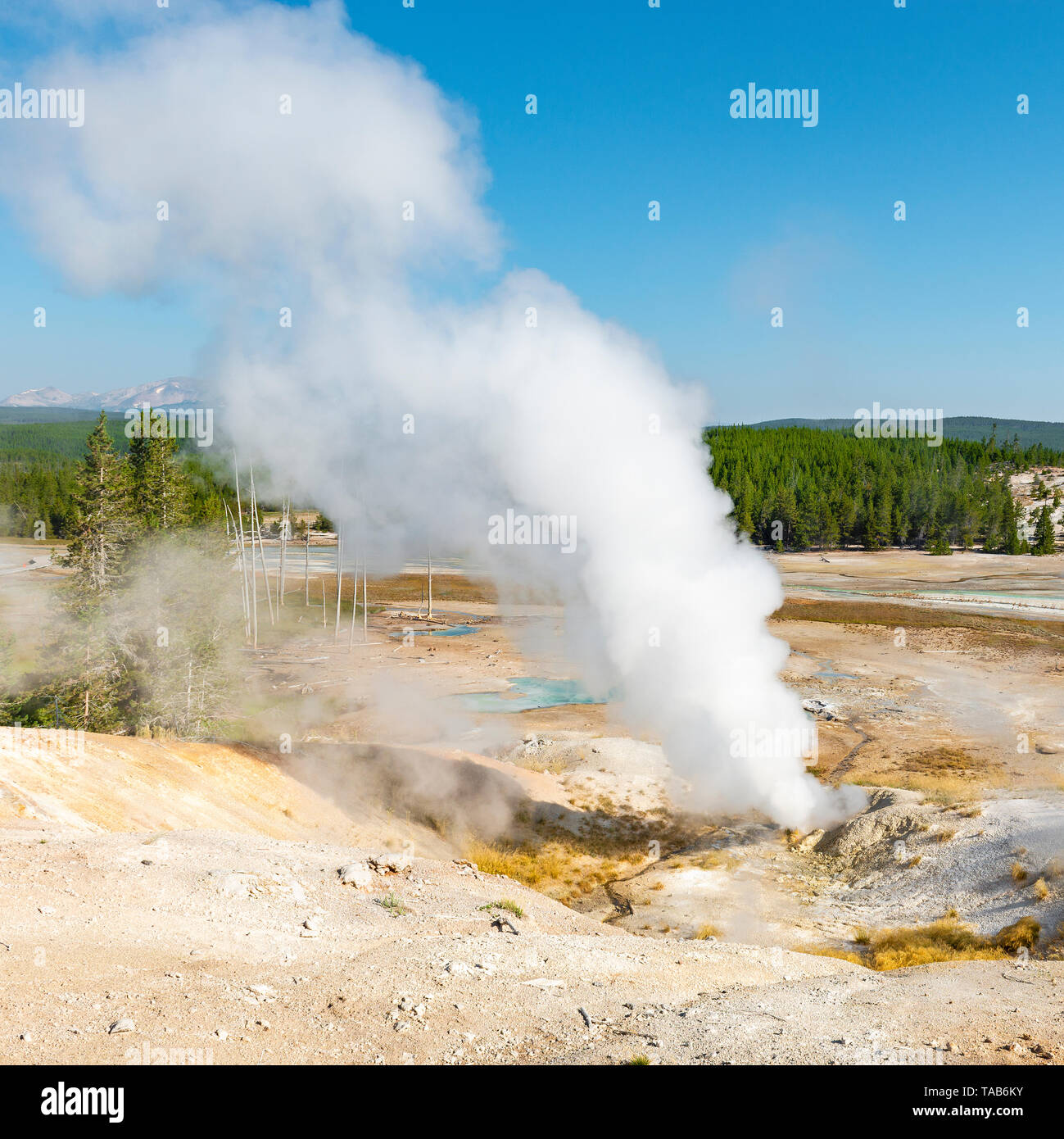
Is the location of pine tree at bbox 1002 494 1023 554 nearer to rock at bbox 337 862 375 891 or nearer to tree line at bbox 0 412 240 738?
tree line at bbox 0 412 240 738

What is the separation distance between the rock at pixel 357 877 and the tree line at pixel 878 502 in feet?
310

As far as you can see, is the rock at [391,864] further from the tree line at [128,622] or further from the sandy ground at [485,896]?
the tree line at [128,622]

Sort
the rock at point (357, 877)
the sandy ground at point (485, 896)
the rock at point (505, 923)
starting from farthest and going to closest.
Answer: the rock at point (357, 877) → the rock at point (505, 923) → the sandy ground at point (485, 896)

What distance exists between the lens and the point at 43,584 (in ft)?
230

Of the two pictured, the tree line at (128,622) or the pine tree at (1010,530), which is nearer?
the tree line at (128,622)

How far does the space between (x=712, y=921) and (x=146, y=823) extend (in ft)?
43.6

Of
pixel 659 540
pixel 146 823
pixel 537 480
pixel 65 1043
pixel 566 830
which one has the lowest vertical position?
pixel 566 830

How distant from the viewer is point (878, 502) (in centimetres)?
12162

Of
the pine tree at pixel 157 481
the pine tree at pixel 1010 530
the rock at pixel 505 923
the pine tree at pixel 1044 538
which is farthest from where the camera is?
the pine tree at pixel 1010 530

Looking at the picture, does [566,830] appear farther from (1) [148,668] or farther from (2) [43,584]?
(2) [43,584]

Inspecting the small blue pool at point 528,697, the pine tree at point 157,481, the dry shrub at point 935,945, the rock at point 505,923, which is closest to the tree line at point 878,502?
the small blue pool at point 528,697

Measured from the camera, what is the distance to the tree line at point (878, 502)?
115 m

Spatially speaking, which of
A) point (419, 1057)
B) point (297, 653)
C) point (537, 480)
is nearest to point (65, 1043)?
point (419, 1057)

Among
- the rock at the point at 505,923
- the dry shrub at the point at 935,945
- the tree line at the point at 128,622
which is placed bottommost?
the dry shrub at the point at 935,945
